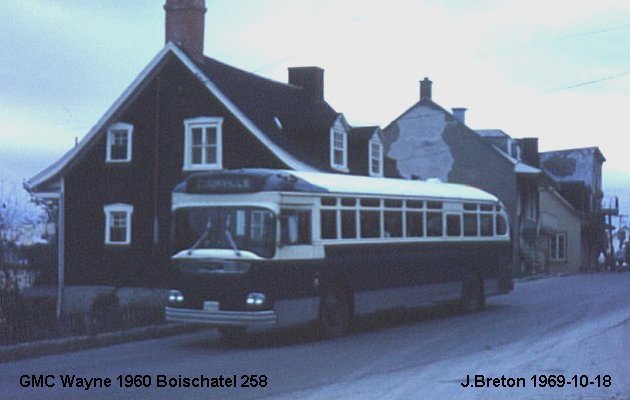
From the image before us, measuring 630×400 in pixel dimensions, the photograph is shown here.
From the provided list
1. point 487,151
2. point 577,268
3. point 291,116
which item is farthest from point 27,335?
point 577,268

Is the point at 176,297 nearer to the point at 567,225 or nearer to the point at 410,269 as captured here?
the point at 410,269

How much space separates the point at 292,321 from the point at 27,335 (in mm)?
4585

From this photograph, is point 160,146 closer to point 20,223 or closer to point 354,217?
point 20,223

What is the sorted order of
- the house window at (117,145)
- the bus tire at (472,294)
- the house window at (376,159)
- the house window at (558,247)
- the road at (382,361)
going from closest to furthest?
the road at (382,361)
the bus tire at (472,294)
the house window at (117,145)
the house window at (376,159)
the house window at (558,247)

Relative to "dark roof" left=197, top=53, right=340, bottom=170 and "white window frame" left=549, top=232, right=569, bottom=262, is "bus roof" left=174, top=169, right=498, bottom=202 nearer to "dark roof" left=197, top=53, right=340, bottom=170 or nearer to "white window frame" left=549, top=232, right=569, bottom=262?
"dark roof" left=197, top=53, right=340, bottom=170

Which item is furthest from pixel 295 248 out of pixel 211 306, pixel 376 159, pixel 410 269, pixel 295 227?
pixel 376 159

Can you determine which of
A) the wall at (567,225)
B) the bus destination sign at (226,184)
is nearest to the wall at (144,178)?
the bus destination sign at (226,184)

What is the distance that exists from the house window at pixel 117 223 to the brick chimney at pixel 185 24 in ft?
20.1

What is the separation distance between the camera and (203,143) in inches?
1366

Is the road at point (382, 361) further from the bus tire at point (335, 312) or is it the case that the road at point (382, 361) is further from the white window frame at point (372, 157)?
the white window frame at point (372, 157)

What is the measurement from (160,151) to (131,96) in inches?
93.5

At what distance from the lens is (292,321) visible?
17406 mm

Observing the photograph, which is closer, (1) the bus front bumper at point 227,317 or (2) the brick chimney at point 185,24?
(1) the bus front bumper at point 227,317

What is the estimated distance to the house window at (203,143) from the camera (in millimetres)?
34312
